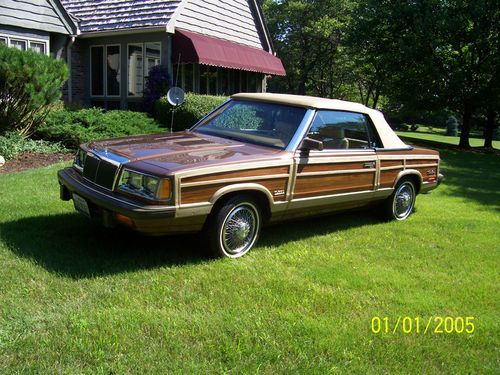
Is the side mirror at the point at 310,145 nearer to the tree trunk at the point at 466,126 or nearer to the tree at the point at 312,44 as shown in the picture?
the tree trunk at the point at 466,126

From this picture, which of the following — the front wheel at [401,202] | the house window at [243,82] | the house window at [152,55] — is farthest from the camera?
the house window at [243,82]

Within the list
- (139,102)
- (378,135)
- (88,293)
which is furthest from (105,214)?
(139,102)

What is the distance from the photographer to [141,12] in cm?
1598

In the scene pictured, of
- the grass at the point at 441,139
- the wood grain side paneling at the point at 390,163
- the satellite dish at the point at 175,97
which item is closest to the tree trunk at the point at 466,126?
the grass at the point at 441,139

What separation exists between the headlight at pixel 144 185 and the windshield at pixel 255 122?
1.51 metres

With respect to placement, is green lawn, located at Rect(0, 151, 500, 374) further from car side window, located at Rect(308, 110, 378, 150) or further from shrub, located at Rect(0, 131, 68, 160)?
shrub, located at Rect(0, 131, 68, 160)

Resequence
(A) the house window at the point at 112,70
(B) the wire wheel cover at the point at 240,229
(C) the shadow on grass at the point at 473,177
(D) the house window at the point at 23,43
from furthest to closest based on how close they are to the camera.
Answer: (A) the house window at the point at 112,70
(D) the house window at the point at 23,43
(C) the shadow on grass at the point at 473,177
(B) the wire wheel cover at the point at 240,229

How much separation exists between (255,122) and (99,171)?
6.19 ft

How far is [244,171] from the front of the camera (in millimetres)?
4598

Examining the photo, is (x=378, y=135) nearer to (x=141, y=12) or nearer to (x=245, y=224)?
(x=245, y=224)

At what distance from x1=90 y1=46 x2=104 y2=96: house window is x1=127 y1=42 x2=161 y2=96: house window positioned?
43.2 inches

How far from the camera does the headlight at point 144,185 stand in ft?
13.6

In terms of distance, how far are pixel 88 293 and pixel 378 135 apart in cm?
408

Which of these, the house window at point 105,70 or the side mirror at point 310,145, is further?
the house window at point 105,70
